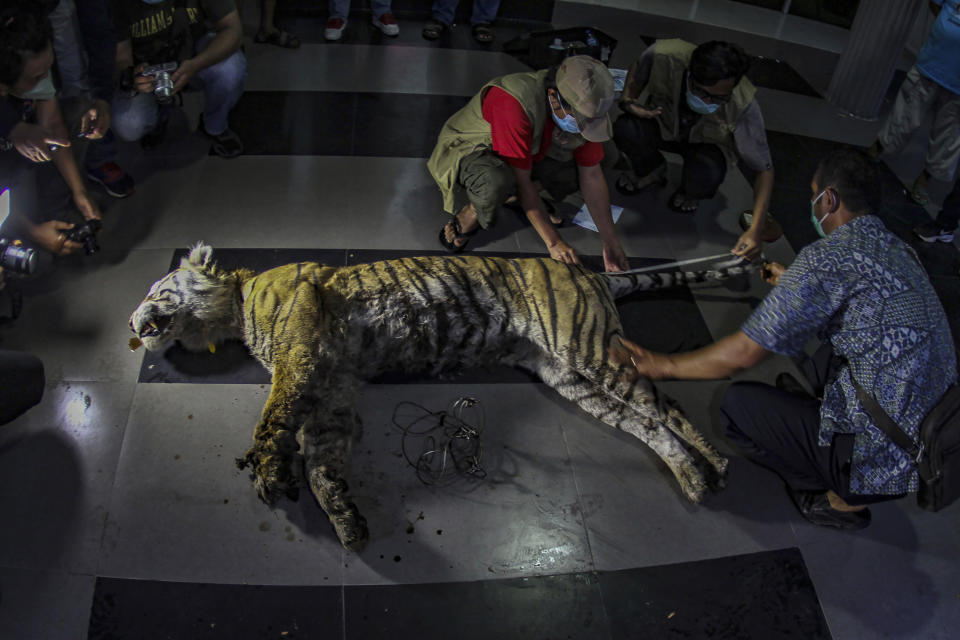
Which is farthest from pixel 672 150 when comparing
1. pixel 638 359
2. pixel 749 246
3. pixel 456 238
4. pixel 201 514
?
pixel 201 514

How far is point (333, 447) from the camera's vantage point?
267 centimetres

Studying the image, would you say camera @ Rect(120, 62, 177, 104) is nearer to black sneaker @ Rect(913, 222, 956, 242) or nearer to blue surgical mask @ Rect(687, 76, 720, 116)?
blue surgical mask @ Rect(687, 76, 720, 116)

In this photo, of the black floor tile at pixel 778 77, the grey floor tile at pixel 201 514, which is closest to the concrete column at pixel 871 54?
the black floor tile at pixel 778 77

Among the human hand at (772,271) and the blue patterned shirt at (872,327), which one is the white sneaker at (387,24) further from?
the blue patterned shirt at (872,327)

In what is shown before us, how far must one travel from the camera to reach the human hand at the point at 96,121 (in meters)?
3.49

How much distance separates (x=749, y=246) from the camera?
3656mm

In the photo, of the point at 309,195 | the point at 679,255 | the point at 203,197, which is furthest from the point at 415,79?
the point at 679,255

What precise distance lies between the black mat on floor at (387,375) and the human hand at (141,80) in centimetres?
99

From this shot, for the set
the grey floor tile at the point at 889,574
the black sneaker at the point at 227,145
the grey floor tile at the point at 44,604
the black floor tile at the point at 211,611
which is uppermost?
the black sneaker at the point at 227,145

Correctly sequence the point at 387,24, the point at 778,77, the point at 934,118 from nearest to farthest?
the point at 934,118
the point at 387,24
the point at 778,77

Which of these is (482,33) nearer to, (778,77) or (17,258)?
(778,77)

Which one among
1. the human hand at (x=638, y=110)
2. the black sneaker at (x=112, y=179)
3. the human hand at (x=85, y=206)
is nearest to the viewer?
the human hand at (x=85, y=206)

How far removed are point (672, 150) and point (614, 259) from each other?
3.75 ft

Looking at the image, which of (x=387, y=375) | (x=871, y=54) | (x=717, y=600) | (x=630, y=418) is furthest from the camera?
(x=871, y=54)
